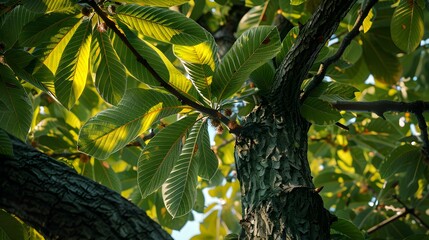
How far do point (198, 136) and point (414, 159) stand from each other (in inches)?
38.4

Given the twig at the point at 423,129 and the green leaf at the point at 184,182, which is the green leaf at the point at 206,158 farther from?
the twig at the point at 423,129

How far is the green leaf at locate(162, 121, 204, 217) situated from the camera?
160 centimetres

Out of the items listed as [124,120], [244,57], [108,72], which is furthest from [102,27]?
[244,57]

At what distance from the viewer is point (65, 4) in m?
1.26

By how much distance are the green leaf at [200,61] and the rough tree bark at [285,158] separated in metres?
0.16

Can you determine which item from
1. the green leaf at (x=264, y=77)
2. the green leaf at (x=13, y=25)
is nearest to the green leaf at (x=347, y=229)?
the green leaf at (x=264, y=77)

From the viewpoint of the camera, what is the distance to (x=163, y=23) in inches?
52.7

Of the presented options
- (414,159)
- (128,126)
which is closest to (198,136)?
(128,126)

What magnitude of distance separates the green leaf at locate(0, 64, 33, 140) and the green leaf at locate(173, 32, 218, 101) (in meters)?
0.41

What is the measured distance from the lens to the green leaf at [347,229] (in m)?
→ 1.48

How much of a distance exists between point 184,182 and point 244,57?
41cm

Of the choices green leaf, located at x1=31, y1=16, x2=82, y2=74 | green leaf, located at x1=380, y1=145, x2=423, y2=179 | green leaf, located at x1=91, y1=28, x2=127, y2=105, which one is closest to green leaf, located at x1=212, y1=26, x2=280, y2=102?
green leaf, located at x1=91, y1=28, x2=127, y2=105

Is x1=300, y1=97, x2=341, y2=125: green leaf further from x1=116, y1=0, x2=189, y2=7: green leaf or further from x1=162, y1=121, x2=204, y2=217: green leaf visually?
A: x1=116, y1=0, x2=189, y2=7: green leaf

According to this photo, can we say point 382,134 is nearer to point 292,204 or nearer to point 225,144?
point 225,144
